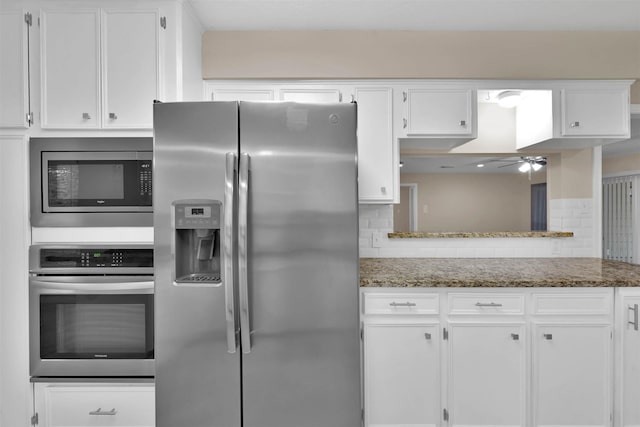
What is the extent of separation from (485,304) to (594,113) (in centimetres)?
152

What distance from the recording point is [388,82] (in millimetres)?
2326

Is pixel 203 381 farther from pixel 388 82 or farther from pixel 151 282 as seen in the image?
pixel 388 82


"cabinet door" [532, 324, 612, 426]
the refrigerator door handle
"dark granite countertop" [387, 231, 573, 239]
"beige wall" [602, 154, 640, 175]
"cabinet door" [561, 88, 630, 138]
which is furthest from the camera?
"beige wall" [602, 154, 640, 175]

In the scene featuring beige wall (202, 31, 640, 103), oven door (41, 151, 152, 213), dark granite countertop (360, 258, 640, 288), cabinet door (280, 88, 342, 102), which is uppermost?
beige wall (202, 31, 640, 103)

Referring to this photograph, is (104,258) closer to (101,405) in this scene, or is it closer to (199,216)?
(199,216)

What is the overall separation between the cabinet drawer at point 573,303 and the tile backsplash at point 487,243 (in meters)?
0.81

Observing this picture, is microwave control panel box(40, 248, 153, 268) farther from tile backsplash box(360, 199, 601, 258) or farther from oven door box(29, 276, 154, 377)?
tile backsplash box(360, 199, 601, 258)

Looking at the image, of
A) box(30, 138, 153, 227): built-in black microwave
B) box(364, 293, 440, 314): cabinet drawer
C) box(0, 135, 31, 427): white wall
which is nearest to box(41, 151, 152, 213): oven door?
box(30, 138, 153, 227): built-in black microwave

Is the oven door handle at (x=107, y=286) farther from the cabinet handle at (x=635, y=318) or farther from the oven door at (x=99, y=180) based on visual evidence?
the cabinet handle at (x=635, y=318)

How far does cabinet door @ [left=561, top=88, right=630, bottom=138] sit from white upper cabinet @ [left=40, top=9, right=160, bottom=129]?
2.53m

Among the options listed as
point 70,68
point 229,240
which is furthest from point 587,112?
point 70,68

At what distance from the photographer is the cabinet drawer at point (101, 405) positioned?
1.78 m

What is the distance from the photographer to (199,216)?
1594 millimetres

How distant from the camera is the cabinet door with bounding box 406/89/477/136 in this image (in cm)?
229
